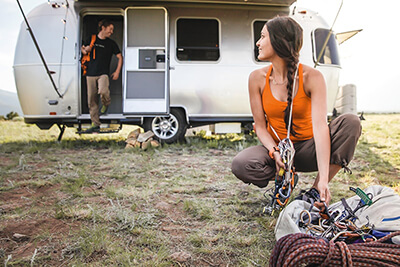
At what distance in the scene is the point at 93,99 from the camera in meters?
5.39

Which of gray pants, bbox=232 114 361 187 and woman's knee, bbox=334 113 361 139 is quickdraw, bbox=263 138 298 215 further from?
woman's knee, bbox=334 113 361 139

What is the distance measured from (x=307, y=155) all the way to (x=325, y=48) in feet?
14.0

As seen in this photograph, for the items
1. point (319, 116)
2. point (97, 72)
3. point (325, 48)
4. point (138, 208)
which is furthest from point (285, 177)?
point (325, 48)

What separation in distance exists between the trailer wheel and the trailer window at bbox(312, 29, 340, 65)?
2.46 meters

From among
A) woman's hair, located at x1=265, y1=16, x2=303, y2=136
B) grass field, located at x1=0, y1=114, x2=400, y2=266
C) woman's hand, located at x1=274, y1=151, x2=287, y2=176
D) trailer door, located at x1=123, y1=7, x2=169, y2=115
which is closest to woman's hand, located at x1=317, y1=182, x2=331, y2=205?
woman's hand, located at x1=274, y1=151, x2=287, y2=176

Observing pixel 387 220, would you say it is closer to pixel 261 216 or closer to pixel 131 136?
pixel 261 216

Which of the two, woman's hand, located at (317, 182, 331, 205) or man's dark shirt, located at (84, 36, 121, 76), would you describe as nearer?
woman's hand, located at (317, 182, 331, 205)

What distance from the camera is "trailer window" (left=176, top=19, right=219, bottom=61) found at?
5.52m

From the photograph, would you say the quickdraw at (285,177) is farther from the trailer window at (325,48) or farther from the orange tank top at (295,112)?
the trailer window at (325,48)

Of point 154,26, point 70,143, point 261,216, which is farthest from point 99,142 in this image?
point 261,216

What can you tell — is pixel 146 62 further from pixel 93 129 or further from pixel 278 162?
pixel 278 162

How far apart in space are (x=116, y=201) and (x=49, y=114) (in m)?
3.40

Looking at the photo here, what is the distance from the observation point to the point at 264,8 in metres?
5.47

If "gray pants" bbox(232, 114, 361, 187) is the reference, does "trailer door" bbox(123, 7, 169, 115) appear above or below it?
above
